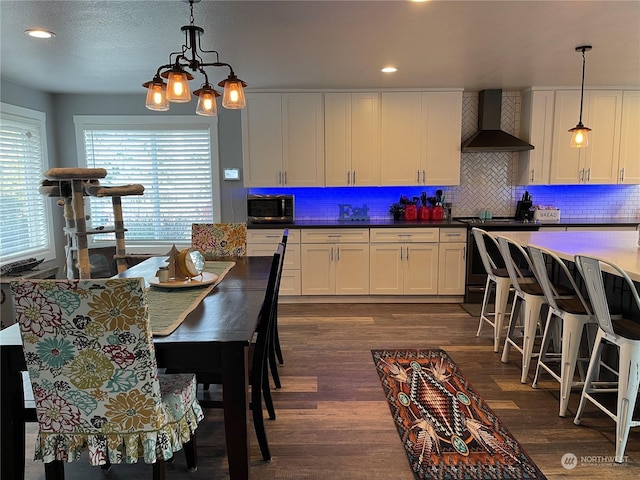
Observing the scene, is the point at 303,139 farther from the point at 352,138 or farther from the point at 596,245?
the point at 596,245

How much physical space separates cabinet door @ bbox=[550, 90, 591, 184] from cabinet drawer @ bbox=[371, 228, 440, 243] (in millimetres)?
1573

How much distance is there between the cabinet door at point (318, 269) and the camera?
473 cm

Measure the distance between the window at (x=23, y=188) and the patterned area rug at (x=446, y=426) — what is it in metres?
3.80

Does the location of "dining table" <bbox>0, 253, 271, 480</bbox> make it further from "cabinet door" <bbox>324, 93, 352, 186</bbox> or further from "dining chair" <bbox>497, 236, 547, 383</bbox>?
"cabinet door" <bbox>324, 93, 352, 186</bbox>

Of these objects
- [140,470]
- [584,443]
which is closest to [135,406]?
[140,470]

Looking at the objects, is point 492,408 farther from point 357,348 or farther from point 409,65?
point 409,65

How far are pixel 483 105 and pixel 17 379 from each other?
4911 millimetres

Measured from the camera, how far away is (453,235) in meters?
4.68

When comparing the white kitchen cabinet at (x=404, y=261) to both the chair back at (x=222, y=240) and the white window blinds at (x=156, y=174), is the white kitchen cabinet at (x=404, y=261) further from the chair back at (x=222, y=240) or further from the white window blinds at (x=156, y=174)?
the white window blinds at (x=156, y=174)

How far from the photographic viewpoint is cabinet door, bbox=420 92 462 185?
4750 millimetres

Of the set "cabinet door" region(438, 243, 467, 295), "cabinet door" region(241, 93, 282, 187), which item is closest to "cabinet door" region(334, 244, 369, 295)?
"cabinet door" region(438, 243, 467, 295)

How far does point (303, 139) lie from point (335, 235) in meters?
1.14

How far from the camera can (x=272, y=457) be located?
7.02 feet

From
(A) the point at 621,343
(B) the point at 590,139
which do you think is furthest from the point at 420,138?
(A) the point at 621,343
